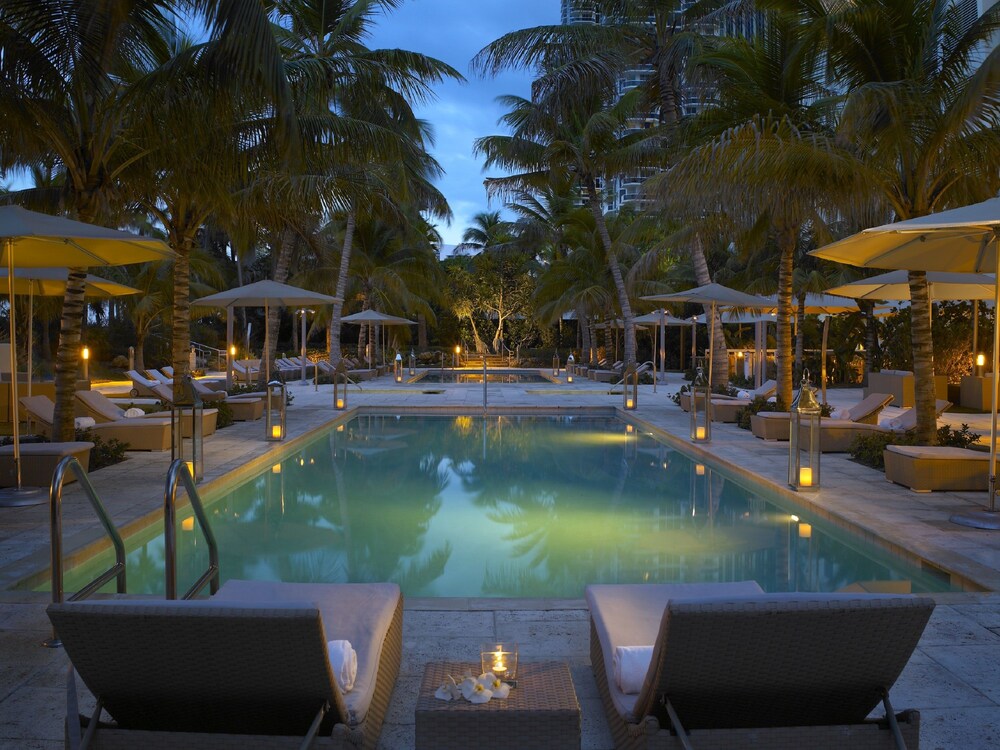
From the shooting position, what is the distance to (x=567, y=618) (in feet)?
14.3

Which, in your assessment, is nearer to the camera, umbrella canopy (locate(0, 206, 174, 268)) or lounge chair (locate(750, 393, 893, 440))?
umbrella canopy (locate(0, 206, 174, 268))

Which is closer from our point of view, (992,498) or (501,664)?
(501,664)

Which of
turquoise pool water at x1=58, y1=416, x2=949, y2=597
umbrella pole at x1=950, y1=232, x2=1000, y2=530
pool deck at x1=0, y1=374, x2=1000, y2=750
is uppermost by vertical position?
umbrella pole at x1=950, y1=232, x2=1000, y2=530

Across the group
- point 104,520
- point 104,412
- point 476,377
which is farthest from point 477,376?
point 104,520

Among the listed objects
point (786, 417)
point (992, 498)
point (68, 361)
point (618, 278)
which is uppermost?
point (618, 278)

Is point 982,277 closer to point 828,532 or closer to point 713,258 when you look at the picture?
point 828,532

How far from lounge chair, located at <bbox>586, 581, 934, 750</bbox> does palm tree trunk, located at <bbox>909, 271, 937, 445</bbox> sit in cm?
694

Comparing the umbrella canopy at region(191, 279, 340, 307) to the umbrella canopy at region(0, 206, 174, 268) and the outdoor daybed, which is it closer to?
the umbrella canopy at region(0, 206, 174, 268)

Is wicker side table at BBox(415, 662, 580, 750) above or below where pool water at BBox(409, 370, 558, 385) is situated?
below

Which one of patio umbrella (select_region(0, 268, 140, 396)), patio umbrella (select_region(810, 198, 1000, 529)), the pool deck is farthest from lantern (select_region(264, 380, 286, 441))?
patio umbrella (select_region(810, 198, 1000, 529))

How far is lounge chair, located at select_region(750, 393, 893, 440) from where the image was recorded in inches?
428

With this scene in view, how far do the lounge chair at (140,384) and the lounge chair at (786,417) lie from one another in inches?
464

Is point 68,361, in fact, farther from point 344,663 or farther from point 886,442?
point 886,442

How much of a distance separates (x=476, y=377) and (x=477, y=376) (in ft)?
2.26
